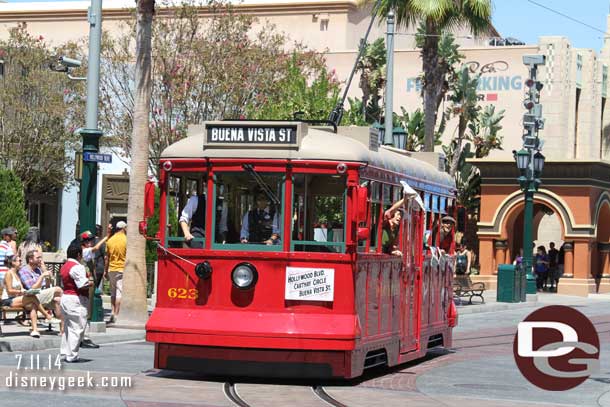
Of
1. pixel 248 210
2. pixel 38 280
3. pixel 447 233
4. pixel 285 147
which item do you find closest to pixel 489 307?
pixel 447 233

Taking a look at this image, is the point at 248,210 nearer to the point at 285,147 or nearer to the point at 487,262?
the point at 285,147

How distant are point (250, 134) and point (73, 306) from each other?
11.1 ft

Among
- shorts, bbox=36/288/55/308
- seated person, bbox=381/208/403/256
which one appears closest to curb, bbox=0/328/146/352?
shorts, bbox=36/288/55/308

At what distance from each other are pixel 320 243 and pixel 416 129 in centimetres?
3510

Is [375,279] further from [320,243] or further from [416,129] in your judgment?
[416,129]

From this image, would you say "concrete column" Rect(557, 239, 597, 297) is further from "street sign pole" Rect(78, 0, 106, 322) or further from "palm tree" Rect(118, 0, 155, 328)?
"street sign pole" Rect(78, 0, 106, 322)

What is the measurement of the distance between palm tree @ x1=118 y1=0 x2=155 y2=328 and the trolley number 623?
8.41 m

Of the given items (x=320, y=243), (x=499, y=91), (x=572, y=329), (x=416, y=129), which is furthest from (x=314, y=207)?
(x=499, y=91)

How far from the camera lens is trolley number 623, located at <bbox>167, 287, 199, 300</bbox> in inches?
596

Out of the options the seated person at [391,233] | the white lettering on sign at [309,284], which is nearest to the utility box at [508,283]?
the seated person at [391,233]

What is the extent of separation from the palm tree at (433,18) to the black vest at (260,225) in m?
20.4

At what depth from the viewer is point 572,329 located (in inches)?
516

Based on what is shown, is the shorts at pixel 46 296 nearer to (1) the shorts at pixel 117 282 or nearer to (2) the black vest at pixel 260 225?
(1) the shorts at pixel 117 282

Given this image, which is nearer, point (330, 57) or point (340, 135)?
point (340, 135)
